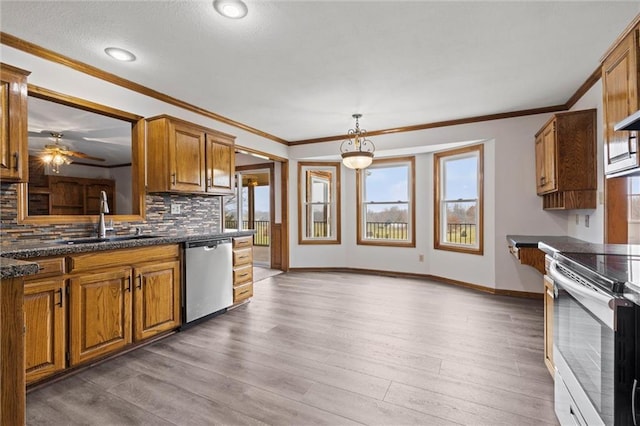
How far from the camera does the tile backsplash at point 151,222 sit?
2320 mm

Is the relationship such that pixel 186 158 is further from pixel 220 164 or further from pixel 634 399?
pixel 634 399

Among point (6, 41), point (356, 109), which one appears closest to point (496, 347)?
point (356, 109)

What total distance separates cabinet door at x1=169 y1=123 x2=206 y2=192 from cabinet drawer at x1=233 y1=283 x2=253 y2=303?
1.25 meters

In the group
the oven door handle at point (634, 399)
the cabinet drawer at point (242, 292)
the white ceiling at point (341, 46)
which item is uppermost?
the white ceiling at point (341, 46)

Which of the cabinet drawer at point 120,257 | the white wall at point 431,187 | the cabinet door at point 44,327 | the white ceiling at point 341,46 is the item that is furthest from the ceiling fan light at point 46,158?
the cabinet door at point 44,327

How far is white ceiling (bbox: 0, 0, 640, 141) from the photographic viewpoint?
2.04 m

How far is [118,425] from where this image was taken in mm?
1693

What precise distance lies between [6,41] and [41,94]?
38 centimetres

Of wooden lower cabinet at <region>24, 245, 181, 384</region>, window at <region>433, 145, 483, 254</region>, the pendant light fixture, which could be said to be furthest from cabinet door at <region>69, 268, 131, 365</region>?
window at <region>433, 145, 483, 254</region>

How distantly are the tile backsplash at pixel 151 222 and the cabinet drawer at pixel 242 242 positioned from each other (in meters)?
0.55

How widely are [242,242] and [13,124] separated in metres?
2.27

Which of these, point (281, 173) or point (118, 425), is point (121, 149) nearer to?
point (281, 173)

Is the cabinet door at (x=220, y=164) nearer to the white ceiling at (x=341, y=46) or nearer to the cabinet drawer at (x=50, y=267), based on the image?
the white ceiling at (x=341, y=46)

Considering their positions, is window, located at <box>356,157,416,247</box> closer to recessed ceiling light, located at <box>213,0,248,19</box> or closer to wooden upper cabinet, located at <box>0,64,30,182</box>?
recessed ceiling light, located at <box>213,0,248,19</box>
